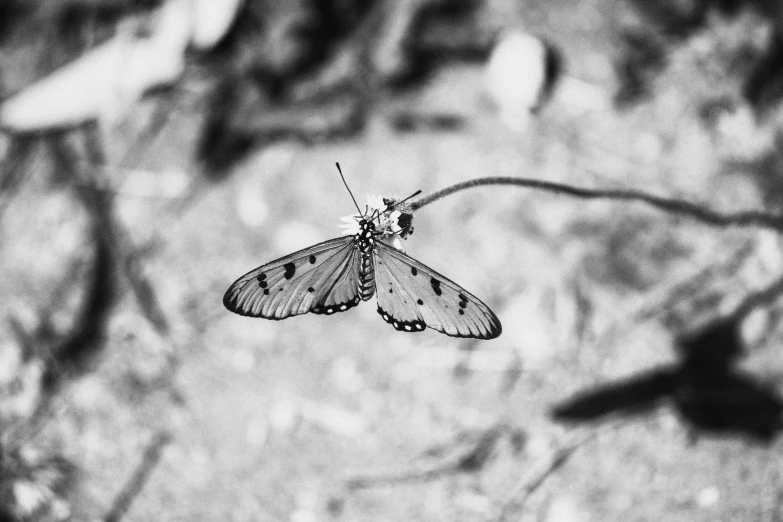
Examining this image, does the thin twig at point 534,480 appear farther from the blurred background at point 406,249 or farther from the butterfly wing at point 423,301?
the butterfly wing at point 423,301

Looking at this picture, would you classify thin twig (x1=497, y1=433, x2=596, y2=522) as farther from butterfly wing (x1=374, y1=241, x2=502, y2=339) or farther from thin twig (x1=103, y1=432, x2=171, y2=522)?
thin twig (x1=103, y1=432, x2=171, y2=522)

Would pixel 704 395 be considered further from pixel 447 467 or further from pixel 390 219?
pixel 390 219

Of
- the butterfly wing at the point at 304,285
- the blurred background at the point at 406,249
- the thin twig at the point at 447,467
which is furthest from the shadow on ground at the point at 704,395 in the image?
the butterfly wing at the point at 304,285

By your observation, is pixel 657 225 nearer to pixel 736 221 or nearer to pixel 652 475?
pixel 736 221

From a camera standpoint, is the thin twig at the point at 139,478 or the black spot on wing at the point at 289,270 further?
the thin twig at the point at 139,478

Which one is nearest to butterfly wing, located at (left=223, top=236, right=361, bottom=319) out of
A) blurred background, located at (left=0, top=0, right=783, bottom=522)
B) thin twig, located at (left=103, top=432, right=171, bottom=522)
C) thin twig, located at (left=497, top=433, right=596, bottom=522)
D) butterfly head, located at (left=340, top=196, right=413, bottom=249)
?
butterfly head, located at (left=340, top=196, right=413, bottom=249)

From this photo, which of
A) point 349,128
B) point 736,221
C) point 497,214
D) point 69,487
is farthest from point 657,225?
point 69,487

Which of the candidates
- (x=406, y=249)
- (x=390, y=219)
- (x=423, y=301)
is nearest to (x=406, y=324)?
(x=423, y=301)
